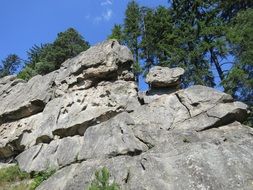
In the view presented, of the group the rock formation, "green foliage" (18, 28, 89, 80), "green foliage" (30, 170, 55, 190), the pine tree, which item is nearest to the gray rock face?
the rock formation

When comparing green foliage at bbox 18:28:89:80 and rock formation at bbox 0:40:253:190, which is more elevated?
green foliage at bbox 18:28:89:80

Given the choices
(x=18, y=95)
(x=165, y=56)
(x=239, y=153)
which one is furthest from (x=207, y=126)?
(x=165, y=56)

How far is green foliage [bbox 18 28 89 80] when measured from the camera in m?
39.2

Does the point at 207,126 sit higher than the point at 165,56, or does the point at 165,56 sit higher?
the point at 165,56

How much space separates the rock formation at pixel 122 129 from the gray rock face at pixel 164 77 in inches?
1.8

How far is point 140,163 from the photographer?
1322 cm

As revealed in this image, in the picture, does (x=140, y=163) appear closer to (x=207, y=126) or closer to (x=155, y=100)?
(x=207, y=126)

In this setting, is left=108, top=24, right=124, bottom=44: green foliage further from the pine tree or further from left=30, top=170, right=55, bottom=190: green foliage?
left=30, top=170, right=55, bottom=190: green foliage

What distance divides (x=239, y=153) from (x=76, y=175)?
5447 mm

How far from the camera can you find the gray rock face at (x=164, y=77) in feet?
61.1

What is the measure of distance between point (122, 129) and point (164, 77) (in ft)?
13.8

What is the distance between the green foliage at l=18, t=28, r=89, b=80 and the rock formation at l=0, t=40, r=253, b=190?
1420cm

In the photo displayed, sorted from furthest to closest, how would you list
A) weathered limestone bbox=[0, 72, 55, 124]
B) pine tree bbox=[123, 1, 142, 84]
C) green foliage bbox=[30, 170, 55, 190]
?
pine tree bbox=[123, 1, 142, 84]
weathered limestone bbox=[0, 72, 55, 124]
green foliage bbox=[30, 170, 55, 190]

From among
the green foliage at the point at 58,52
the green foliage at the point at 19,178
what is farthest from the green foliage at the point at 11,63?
the green foliage at the point at 19,178
